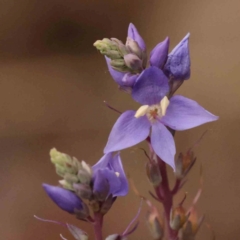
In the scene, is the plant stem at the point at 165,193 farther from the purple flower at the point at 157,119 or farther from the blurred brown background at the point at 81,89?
the blurred brown background at the point at 81,89

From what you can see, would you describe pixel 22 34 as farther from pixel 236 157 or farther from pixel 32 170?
pixel 236 157

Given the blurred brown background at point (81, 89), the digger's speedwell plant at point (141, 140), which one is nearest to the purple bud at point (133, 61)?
the digger's speedwell plant at point (141, 140)

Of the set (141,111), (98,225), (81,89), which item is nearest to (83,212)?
(98,225)

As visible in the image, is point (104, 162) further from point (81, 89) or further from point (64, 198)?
point (81, 89)

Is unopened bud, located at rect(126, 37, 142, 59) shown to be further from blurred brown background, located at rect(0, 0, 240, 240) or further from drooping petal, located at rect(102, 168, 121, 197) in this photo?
blurred brown background, located at rect(0, 0, 240, 240)

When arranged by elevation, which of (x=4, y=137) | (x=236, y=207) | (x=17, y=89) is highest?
(x=17, y=89)

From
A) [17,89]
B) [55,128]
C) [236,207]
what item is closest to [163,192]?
[236,207]
